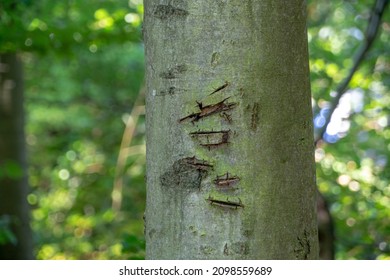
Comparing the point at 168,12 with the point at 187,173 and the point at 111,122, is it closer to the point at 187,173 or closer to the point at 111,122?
the point at 187,173

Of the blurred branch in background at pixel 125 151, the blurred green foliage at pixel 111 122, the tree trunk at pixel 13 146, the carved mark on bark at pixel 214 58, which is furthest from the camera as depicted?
the blurred branch in background at pixel 125 151

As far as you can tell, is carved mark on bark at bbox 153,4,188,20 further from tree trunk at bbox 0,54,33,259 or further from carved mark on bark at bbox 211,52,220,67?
tree trunk at bbox 0,54,33,259

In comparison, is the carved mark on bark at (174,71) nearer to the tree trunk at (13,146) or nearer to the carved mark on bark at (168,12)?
the carved mark on bark at (168,12)

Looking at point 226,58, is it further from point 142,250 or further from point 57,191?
point 57,191

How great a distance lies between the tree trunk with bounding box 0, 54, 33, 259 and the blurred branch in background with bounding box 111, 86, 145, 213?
0.90 metres

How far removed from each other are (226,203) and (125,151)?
482 cm

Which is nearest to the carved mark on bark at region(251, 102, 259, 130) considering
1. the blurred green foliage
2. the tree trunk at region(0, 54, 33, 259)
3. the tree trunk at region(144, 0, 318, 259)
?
the tree trunk at region(144, 0, 318, 259)

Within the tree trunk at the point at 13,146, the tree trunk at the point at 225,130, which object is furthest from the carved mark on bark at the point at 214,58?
the tree trunk at the point at 13,146

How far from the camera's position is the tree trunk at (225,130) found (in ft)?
2.62

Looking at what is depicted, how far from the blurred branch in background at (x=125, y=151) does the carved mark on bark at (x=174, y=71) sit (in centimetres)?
459

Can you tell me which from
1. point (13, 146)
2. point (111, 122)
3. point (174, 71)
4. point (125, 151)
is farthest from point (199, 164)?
point (111, 122)

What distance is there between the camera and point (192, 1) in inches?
31.9

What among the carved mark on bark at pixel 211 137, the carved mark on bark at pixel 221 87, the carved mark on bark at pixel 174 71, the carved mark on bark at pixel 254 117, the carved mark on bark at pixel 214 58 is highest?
the carved mark on bark at pixel 214 58

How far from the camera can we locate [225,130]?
31.6 inches
